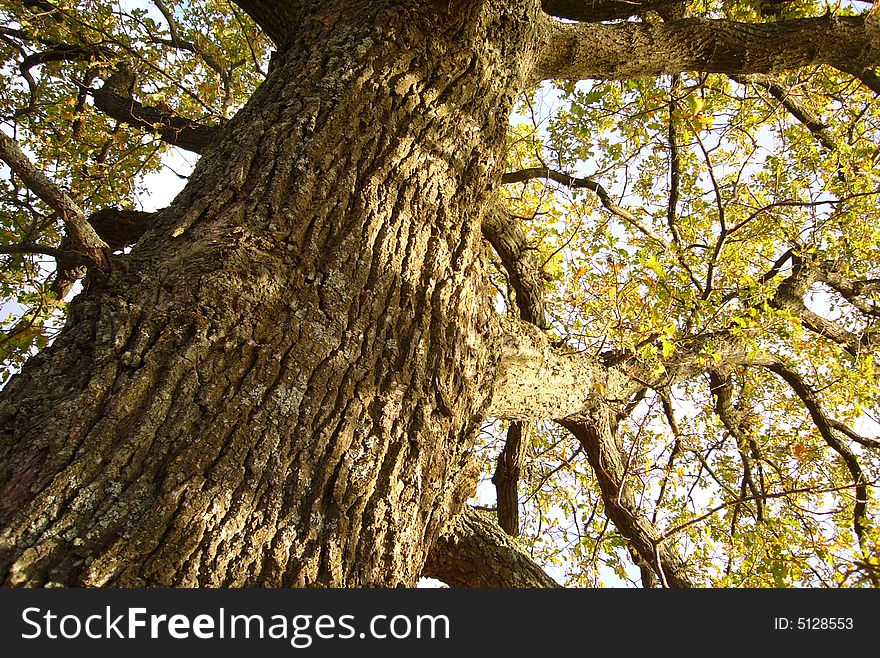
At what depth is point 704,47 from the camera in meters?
3.76

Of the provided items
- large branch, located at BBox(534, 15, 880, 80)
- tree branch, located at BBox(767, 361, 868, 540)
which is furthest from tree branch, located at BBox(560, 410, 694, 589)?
large branch, located at BBox(534, 15, 880, 80)

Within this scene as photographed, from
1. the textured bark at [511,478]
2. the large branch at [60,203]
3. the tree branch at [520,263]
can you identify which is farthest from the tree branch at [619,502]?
the large branch at [60,203]

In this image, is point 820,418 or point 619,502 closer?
point 619,502

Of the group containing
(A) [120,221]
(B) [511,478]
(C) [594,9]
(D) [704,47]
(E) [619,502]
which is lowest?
(E) [619,502]

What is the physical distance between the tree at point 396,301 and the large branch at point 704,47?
0.8 inches

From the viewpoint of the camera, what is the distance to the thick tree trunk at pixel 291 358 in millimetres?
1481

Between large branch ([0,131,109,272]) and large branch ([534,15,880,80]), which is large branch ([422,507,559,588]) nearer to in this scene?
large branch ([0,131,109,272])

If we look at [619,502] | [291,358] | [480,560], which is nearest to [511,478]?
[619,502]

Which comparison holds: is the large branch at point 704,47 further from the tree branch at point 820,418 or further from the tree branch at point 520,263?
the tree branch at point 820,418

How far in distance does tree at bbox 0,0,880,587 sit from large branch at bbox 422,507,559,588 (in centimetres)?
A: 1

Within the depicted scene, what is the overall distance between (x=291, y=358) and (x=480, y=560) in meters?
1.64

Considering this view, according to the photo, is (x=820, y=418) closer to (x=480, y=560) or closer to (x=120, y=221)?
(x=480, y=560)

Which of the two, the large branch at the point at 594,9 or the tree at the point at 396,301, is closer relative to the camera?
the tree at the point at 396,301

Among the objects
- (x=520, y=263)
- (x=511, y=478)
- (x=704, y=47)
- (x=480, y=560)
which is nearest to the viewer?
(x=480, y=560)
